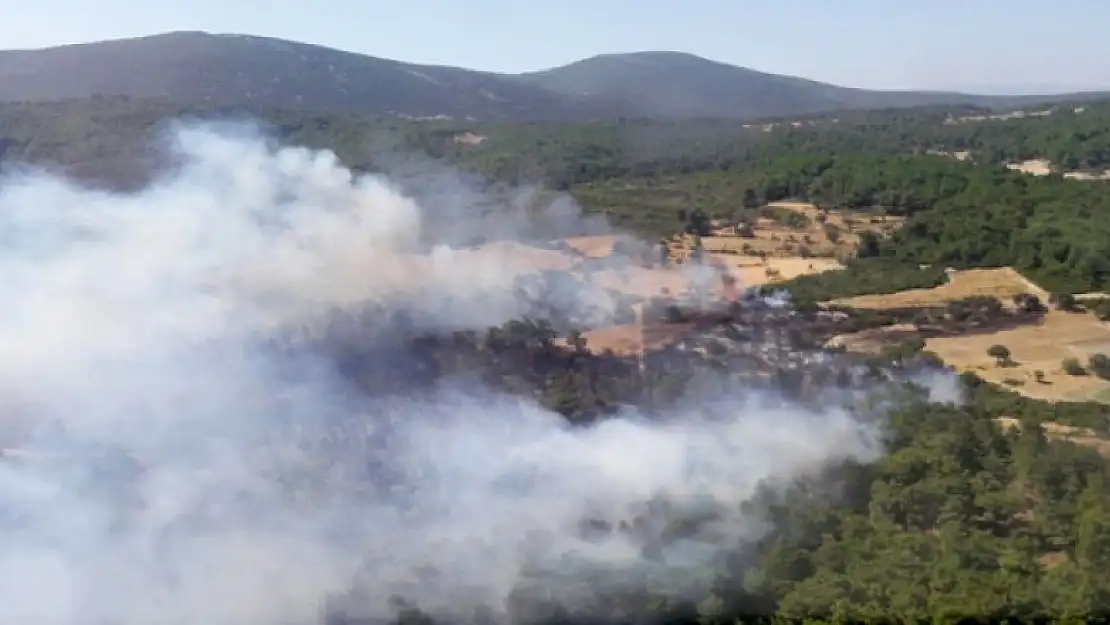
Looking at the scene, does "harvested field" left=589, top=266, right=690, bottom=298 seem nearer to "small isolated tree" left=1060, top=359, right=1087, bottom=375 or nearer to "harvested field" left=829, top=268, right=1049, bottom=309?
"harvested field" left=829, top=268, right=1049, bottom=309

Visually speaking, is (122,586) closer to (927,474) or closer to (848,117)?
(927,474)

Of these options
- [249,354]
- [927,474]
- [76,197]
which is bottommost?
[927,474]

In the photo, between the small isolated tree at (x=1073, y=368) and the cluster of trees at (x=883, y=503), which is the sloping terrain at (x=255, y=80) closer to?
the cluster of trees at (x=883, y=503)

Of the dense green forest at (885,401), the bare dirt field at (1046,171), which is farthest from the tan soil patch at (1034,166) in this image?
the dense green forest at (885,401)

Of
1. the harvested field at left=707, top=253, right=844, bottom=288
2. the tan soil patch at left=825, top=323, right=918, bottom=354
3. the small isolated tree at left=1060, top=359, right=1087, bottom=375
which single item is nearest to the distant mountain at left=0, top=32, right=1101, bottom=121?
the harvested field at left=707, top=253, right=844, bottom=288

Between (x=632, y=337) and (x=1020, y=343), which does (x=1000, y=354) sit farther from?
(x=632, y=337)

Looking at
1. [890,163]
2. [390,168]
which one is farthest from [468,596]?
Result: [890,163]

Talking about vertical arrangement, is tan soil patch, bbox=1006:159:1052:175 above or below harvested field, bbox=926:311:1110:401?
above
